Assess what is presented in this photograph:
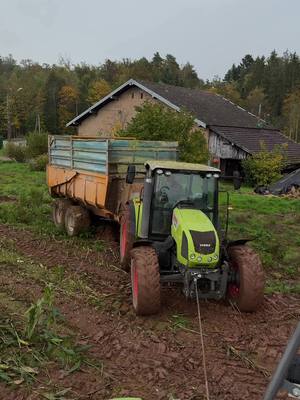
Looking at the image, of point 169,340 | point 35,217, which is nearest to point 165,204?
point 169,340

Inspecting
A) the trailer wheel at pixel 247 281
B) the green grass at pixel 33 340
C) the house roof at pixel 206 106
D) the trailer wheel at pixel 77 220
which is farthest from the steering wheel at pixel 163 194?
the house roof at pixel 206 106

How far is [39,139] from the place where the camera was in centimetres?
3108

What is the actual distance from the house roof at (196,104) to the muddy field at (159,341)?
764 inches

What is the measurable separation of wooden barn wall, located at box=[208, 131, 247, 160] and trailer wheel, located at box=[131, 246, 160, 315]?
20861 mm

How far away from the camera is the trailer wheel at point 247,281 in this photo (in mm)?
6191

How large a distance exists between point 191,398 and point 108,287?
3237 mm

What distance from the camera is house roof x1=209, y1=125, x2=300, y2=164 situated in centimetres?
2640

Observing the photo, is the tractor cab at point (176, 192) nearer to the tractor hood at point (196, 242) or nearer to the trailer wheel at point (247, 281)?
the tractor hood at point (196, 242)

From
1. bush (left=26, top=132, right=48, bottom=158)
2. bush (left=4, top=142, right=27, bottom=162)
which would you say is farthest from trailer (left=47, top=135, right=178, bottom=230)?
bush (left=4, top=142, right=27, bottom=162)

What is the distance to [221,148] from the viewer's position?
26500 millimetres

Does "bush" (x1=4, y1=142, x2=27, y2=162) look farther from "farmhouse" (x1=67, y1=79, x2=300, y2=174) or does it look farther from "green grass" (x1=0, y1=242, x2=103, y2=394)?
"green grass" (x1=0, y1=242, x2=103, y2=394)

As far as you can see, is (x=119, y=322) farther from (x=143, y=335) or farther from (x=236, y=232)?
(x=236, y=232)

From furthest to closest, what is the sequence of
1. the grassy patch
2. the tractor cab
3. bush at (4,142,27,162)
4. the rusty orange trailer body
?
1. bush at (4,142,27,162)
2. the rusty orange trailer body
3. the tractor cab
4. the grassy patch

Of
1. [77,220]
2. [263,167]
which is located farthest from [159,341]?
[263,167]
